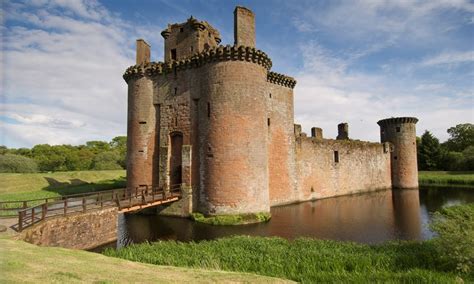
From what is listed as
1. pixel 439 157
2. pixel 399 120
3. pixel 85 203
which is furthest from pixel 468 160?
pixel 85 203

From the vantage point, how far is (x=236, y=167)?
17.3 m

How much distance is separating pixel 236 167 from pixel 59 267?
1115cm

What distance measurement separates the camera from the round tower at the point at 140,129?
21.1m

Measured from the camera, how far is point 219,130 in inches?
693

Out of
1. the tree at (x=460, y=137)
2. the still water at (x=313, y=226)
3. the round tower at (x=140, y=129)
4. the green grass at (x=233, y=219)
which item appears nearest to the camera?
the still water at (x=313, y=226)

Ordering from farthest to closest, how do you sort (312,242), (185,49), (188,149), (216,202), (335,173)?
(335,173)
(185,49)
(188,149)
(216,202)
(312,242)

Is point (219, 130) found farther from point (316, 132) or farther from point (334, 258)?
point (316, 132)

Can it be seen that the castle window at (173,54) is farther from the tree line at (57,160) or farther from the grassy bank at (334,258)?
the tree line at (57,160)

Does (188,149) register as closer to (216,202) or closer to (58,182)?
(216,202)

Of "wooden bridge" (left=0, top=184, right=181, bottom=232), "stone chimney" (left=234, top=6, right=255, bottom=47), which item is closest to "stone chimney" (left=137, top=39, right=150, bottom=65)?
Result: "stone chimney" (left=234, top=6, right=255, bottom=47)

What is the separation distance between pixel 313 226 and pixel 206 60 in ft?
36.9

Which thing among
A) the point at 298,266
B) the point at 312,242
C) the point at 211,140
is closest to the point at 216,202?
the point at 211,140

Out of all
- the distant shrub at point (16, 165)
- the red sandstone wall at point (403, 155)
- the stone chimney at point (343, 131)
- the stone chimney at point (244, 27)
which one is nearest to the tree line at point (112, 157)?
the distant shrub at point (16, 165)

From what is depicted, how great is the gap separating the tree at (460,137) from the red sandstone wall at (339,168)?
37.2 metres
